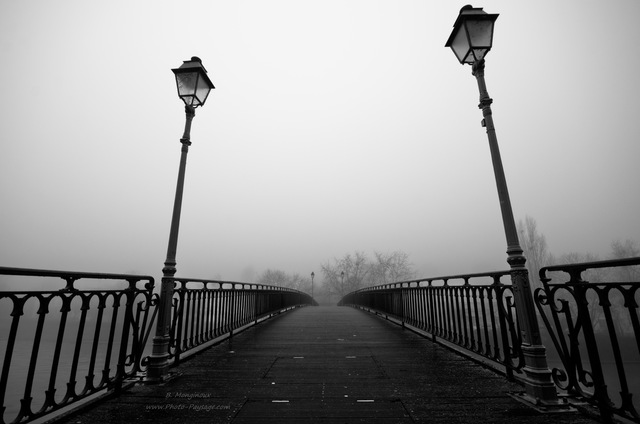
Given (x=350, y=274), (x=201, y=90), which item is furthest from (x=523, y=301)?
(x=350, y=274)

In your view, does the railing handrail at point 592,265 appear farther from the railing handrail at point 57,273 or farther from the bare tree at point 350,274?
the bare tree at point 350,274

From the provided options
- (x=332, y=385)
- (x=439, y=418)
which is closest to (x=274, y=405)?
(x=332, y=385)

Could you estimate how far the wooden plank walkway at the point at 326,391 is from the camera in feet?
10.2

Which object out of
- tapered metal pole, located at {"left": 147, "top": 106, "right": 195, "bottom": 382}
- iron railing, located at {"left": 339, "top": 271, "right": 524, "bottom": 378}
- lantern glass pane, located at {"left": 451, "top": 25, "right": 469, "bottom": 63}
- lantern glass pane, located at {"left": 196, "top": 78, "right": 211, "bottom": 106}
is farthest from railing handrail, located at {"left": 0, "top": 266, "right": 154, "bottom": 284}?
lantern glass pane, located at {"left": 451, "top": 25, "right": 469, "bottom": 63}

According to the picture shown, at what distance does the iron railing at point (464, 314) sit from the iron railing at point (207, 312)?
15.0ft

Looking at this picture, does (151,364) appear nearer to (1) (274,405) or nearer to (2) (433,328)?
(1) (274,405)

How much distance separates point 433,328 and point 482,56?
5.25 meters

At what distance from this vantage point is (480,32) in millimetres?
4285

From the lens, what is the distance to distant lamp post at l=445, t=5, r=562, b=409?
11.3 feet

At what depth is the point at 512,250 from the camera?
3908 mm

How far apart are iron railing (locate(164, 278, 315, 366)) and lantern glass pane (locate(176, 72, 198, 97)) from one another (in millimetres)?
3238

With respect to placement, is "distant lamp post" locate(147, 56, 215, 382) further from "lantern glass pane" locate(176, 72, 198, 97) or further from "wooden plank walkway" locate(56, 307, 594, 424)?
"wooden plank walkway" locate(56, 307, 594, 424)

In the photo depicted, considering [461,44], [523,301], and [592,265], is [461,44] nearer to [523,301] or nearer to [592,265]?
[592,265]

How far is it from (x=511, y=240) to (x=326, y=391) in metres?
3.06
